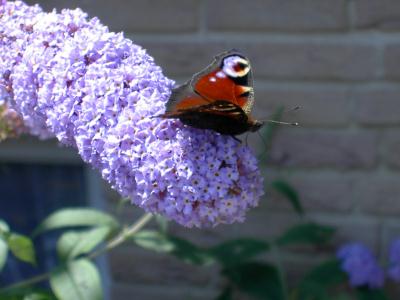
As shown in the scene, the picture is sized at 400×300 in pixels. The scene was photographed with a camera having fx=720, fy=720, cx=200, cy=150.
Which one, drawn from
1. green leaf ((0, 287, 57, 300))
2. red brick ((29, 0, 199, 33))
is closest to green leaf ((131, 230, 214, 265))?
green leaf ((0, 287, 57, 300))

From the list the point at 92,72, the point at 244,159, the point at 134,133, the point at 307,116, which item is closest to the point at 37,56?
the point at 92,72

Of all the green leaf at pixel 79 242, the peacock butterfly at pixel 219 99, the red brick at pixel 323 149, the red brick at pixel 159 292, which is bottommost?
the red brick at pixel 159 292

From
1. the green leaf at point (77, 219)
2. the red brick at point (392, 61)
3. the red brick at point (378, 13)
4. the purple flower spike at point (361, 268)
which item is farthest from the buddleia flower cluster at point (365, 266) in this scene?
the green leaf at point (77, 219)

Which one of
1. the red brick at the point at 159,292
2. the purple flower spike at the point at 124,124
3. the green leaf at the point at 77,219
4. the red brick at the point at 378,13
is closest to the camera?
the purple flower spike at the point at 124,124

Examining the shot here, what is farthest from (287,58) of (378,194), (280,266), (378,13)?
(280,266)

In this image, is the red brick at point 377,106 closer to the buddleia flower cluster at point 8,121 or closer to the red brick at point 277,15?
the red brick at point 277,15

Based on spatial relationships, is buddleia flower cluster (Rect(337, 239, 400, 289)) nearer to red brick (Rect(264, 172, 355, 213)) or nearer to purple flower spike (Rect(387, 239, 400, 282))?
purple flower spike (Rect(387, 239, 400, 282))
